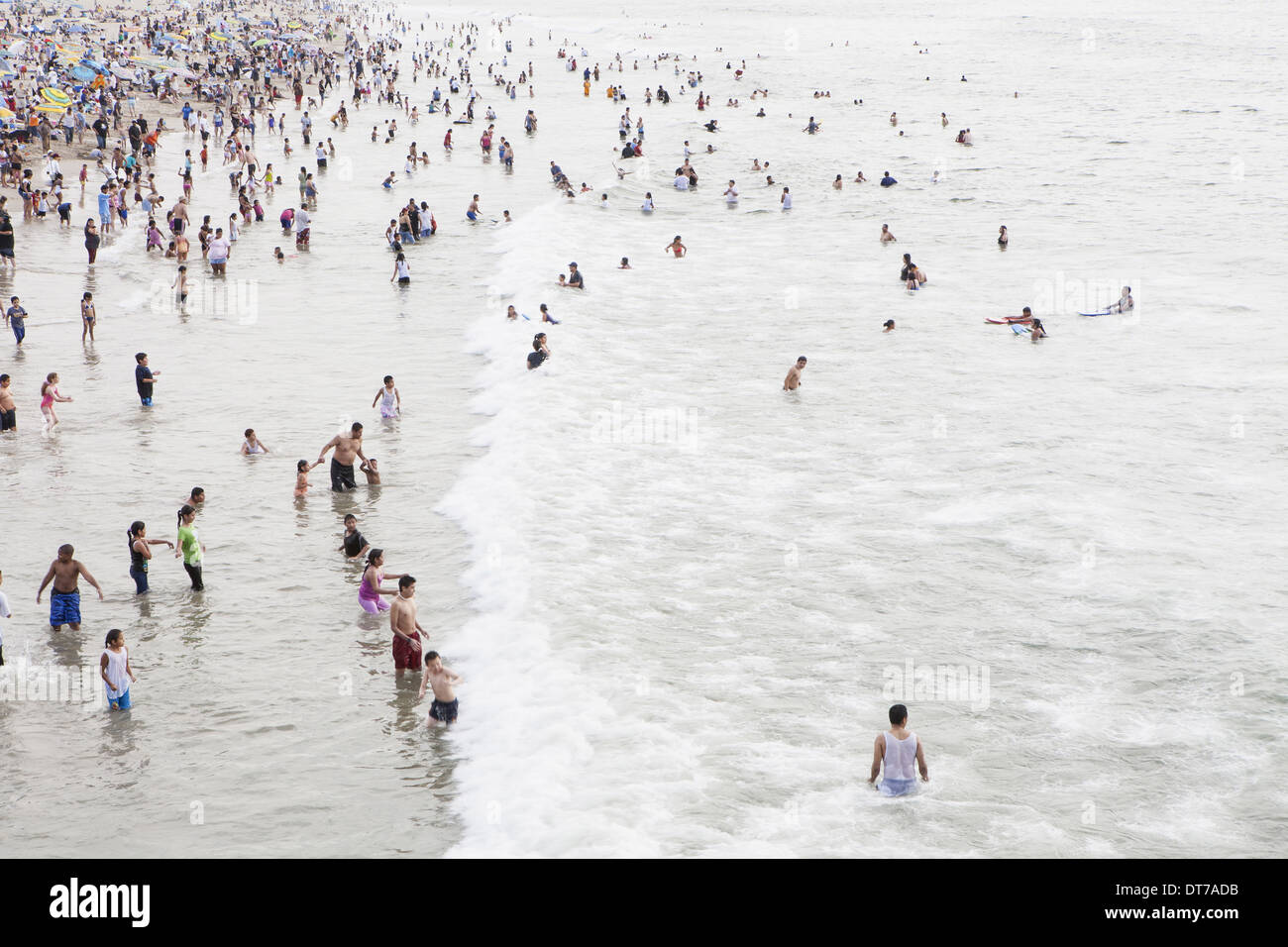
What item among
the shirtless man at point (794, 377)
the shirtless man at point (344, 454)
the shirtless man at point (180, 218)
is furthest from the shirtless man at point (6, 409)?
the shirtless man at point (180, 218)

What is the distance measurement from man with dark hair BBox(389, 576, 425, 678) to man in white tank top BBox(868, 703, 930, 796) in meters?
5.21

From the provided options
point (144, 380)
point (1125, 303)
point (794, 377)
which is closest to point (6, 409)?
point (144, 380)

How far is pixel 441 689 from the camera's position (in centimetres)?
1173

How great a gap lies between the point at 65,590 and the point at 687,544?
26.1 feet

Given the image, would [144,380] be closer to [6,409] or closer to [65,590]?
[6,409]

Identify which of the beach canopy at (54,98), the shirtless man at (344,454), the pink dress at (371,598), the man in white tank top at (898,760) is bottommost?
the man in white tank top at (898,760)

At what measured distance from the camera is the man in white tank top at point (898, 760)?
10.6 meters

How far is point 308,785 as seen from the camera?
10711 mm

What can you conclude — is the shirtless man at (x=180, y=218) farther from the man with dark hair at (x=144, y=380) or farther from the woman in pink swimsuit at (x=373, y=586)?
the woman in pink swimsuit at (x=373, y=586)

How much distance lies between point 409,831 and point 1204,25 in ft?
400

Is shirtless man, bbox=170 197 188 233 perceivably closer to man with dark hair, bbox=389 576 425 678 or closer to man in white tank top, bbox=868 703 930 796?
man with dark hair, bbox=389 576 425 678

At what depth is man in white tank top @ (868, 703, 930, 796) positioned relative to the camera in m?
10.6

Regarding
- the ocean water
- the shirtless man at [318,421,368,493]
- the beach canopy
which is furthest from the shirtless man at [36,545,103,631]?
the beach canopy
